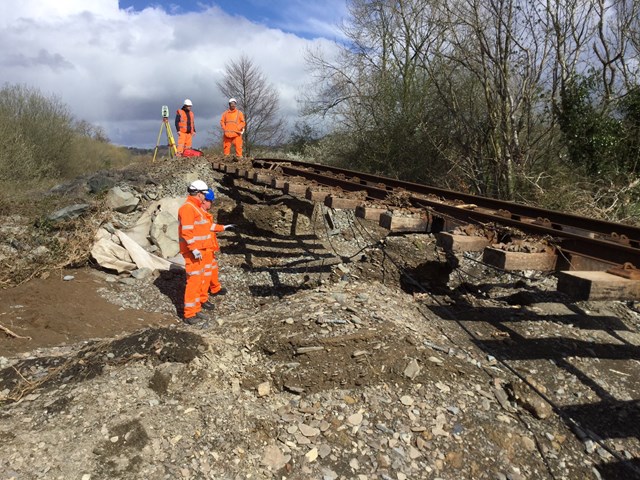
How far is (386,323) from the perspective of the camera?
471cm

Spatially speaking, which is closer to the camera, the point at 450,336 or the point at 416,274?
the point at 450,336

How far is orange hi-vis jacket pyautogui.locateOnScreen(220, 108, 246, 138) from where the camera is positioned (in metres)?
12.0

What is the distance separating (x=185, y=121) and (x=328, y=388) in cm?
1071

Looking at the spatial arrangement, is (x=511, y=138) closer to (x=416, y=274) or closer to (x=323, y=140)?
(x=416, y=274)

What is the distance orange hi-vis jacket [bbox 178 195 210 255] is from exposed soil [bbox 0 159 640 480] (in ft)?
3.53

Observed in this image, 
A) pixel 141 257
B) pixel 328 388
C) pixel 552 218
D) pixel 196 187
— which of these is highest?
pixel 196 187

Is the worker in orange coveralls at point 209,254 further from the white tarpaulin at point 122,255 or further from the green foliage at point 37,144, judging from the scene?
the green foliage at point 37,144

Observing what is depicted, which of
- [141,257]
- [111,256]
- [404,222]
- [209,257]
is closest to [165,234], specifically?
[141,257]

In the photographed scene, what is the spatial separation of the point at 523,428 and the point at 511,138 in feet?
33.0

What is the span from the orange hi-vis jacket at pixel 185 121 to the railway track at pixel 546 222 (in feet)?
19.4

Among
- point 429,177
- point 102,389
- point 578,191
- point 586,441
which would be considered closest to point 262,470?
point 102,389

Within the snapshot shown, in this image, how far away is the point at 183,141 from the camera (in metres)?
12.9

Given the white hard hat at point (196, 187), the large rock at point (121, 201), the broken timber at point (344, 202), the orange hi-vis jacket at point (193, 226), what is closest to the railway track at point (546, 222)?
the broken timber at point (344, 202)

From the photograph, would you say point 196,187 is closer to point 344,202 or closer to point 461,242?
point 344,202
